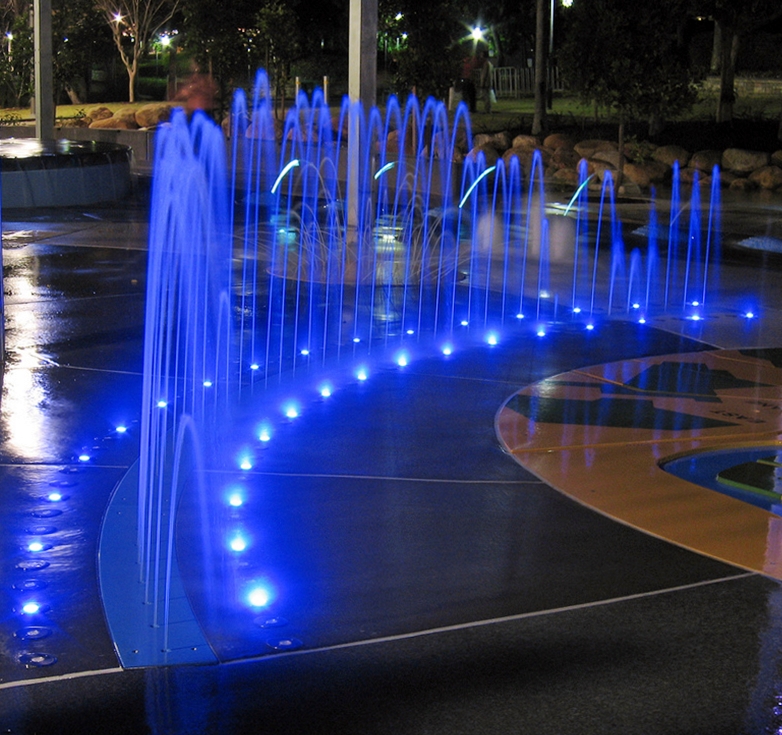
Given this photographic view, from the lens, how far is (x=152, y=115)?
33.8 metres

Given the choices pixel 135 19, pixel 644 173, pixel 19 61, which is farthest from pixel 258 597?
pixel 135 19

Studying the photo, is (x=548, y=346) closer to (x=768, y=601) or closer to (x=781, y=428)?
(x=781, y=428)

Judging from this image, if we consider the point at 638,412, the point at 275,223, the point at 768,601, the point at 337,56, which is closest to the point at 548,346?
the point at 638,412

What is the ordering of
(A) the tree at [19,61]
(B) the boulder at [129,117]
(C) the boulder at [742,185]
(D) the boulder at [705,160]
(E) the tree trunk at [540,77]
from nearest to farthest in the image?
(C) the boulder at [742,185] < (D) the boulder at [705,160] < (E) the tree trunk at [540,77] < (A) the tree at [19,61] < (B) the boulder at [129,117]

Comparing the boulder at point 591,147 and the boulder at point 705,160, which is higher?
the boulder at point 591,147

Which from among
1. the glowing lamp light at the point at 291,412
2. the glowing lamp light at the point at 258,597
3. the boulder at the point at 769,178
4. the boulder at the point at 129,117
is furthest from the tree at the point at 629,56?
the glowing lamp light at the point at 258,597

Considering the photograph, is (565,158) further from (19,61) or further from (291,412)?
(291,412)

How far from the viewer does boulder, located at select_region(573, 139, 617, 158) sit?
82.0 feet

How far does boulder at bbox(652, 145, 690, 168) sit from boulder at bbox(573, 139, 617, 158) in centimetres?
102

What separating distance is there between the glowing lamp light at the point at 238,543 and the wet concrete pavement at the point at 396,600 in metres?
0.14

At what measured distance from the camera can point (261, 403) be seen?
7.62 metres

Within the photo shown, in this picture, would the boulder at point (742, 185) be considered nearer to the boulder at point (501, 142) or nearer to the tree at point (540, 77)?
the boulder at point (501, 142)

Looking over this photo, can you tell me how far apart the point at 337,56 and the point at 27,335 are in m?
32.2

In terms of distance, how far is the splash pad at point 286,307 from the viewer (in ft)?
16.1
